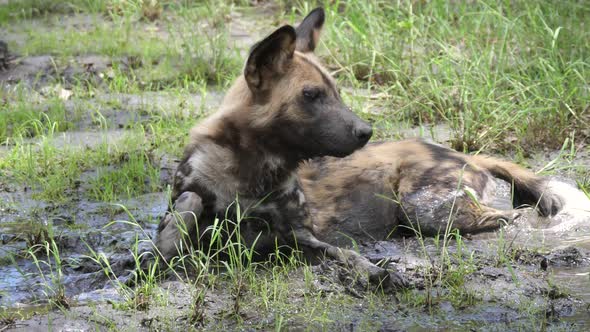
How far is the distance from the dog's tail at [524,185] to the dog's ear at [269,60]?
1.37 m

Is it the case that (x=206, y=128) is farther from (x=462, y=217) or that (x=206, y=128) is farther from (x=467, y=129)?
(x=467, y=129)

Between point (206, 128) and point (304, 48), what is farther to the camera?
point (304, 48)

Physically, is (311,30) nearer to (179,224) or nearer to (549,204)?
(179,224)

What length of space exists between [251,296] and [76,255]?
1.23 meters

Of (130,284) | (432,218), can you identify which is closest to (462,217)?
(432,218)

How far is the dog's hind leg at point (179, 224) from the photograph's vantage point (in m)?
4.30

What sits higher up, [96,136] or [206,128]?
[206,128]

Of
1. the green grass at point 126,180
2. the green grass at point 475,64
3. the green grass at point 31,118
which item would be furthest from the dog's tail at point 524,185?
the green grass at point 31,118

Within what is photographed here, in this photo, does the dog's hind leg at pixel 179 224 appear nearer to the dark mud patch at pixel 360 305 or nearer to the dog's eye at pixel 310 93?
the dark mud patch at pixel 360 305

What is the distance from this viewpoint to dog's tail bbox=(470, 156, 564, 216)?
16.9 ft

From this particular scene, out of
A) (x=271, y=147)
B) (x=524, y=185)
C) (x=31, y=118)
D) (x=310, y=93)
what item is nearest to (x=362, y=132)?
(x=310, y=93)

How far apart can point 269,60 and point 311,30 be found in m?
0.57

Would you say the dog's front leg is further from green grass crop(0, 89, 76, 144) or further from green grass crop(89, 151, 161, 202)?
green grass crop(0, 89, 76, 144)

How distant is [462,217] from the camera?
5.00m
